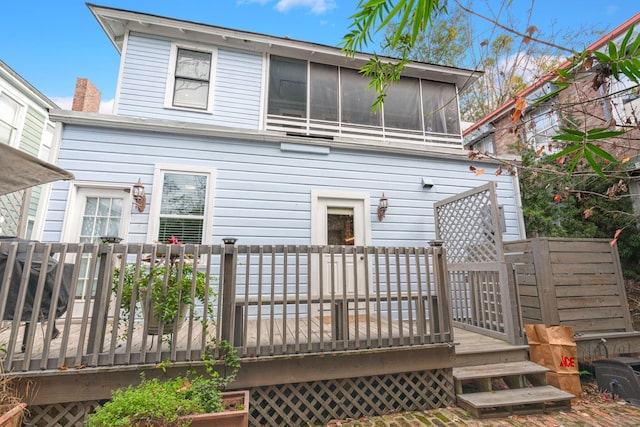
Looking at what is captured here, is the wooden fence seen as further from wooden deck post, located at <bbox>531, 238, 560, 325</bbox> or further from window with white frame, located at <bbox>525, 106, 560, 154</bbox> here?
window with white frame, located at <bbox>525, 106, 560, 154</bbox>

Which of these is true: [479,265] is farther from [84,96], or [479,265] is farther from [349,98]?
[84,96]

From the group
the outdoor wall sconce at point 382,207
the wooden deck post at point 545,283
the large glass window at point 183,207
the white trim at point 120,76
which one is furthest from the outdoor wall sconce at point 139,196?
the wooden deck post at point 545,283

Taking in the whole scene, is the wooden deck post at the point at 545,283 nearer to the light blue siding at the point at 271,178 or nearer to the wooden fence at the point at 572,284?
the wooden fence at the point at 572,284

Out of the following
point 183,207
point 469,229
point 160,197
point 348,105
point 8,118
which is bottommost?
point 469,229

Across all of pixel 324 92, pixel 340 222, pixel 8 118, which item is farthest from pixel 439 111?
pixel 8 118

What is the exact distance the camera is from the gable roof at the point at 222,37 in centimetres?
532

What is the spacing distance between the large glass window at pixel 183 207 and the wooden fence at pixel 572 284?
4665 mm

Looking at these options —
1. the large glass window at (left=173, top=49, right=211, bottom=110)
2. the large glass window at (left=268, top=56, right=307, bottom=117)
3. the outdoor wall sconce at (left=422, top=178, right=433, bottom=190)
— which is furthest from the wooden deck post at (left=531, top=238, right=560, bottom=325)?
the large glass window at (left=173, top=49, right=211, bottom=110)

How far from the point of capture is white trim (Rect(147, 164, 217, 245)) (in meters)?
4.54

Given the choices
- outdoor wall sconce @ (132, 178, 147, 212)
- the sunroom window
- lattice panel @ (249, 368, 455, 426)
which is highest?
the sunroom window

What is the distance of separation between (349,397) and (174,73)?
607cm

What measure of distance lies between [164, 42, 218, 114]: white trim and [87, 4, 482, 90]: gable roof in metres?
0.14

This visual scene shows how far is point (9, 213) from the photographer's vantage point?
465 centimetres

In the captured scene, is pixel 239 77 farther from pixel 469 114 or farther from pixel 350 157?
pixel 469 114
